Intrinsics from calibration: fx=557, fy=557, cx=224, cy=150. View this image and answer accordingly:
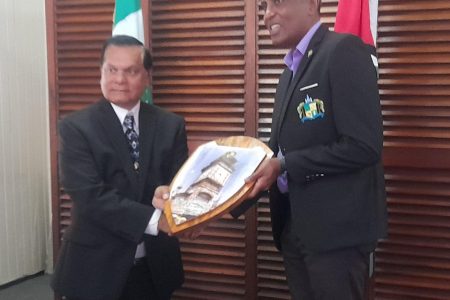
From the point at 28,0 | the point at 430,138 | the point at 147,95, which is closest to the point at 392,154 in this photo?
the point at 430,138

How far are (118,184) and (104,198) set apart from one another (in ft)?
0.25

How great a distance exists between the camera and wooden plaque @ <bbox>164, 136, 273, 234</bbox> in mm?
1529

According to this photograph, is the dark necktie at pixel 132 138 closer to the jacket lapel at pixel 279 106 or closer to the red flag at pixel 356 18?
the jacket lapel at pixel 279 106

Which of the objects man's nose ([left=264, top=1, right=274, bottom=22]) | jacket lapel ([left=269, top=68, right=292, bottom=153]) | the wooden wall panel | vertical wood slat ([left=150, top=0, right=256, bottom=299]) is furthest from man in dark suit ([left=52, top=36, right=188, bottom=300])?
the wooden wall panel

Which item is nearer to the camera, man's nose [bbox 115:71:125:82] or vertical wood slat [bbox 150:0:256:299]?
man's nose [bbox 115:71:125:82]

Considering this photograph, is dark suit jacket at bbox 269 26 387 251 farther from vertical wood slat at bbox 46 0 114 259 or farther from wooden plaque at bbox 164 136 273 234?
vertical wood slat at bbox 46 0 114 259

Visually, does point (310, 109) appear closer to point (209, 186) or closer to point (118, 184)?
point (209, 186)

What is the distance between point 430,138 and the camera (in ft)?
7.61

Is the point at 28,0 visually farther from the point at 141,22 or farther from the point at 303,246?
the point at 303,246

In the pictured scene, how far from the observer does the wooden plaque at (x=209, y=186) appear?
1529 millimetres

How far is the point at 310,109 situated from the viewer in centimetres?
151

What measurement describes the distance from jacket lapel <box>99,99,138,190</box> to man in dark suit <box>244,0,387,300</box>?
14.6 inches

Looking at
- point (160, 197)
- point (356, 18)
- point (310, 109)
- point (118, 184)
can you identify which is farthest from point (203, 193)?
point (356, 18)

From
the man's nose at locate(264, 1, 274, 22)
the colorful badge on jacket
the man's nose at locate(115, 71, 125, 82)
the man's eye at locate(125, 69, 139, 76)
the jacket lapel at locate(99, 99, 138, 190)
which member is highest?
the man's nose at locate(264, 1, 274, 22)
